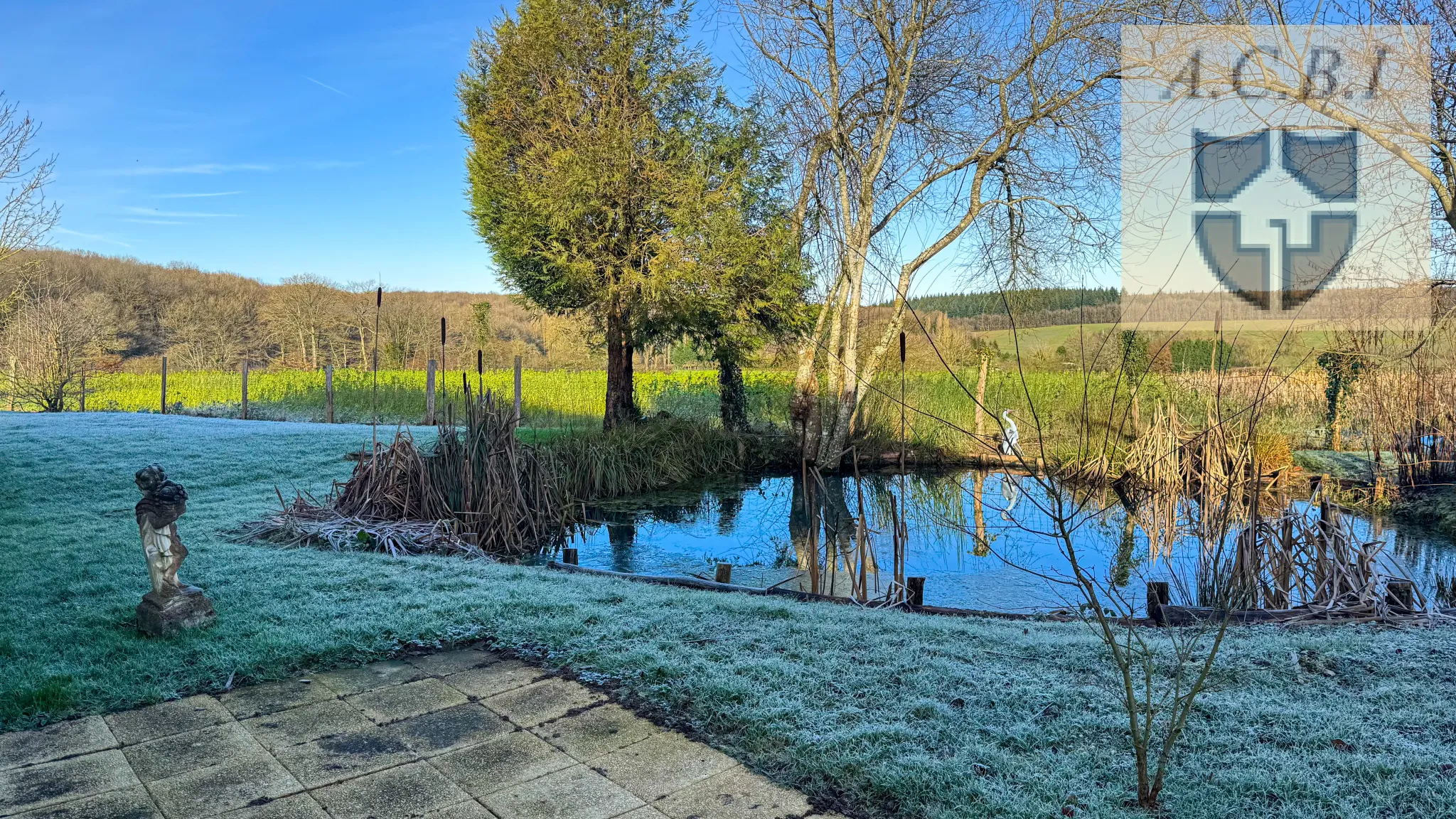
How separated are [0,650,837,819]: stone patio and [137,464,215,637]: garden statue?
696 mm

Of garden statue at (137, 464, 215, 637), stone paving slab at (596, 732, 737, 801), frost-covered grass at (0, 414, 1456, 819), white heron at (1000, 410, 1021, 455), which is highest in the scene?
white heron at (1000, 410, 1021, 455)

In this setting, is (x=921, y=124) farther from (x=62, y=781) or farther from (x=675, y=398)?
(x=62, y=781)

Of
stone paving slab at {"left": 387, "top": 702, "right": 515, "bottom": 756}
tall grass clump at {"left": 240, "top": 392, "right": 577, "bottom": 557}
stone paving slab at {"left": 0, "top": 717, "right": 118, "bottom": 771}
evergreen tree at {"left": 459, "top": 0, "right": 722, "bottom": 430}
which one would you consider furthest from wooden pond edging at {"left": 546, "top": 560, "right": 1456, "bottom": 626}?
evergreen tree at {"left": 459, "top": 0, "right": 722, "bottom": 430}

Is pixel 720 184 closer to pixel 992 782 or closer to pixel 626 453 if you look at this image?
pixel 626 453

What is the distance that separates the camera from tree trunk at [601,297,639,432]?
11.9 metres

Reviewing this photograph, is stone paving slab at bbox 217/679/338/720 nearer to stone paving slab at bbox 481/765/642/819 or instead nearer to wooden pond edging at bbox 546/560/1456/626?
stone paving slab at bbox 481/765/642/819

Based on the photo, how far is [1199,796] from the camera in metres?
2.03

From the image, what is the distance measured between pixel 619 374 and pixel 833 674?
9678mm

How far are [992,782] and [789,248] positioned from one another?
31.5 ft

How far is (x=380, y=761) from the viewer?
91.0 inches

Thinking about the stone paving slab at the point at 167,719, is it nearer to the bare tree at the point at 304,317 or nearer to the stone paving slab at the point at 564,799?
the stone paving slab at the point at 564,799

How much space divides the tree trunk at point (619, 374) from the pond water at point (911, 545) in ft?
7.51

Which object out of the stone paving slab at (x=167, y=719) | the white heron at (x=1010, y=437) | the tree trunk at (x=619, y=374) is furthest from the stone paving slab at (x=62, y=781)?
the tree trunk at (x=619, y=374)

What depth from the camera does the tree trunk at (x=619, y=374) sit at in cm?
1188
